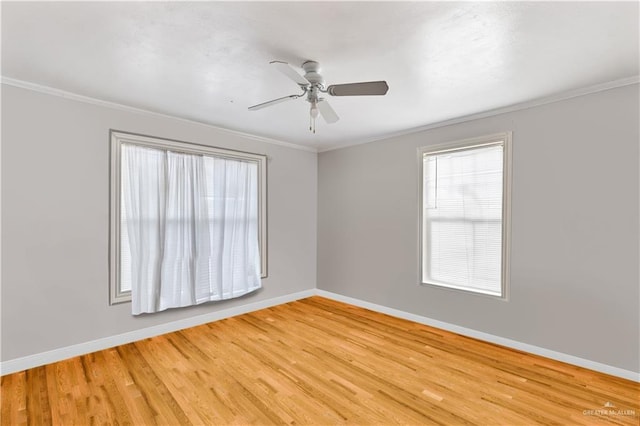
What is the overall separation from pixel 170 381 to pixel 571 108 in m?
4.27

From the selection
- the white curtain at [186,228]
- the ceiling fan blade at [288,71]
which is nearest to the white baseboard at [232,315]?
the white curtain at [186,228]

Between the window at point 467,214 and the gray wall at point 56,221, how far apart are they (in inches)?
130

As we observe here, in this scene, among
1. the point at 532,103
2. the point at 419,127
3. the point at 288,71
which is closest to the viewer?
the point at 288,71

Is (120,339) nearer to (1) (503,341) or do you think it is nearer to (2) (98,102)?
(2) (98,102)

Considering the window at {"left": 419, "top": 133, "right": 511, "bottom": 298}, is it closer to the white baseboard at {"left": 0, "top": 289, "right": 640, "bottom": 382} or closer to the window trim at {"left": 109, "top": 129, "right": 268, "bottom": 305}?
the white baseboard at {"left": 0, "top": 289, "right": 640, "bottom": 382}

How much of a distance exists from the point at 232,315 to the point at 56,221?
2237 mm

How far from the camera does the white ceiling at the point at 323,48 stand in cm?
167

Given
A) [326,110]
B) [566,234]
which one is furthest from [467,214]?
[326,110]

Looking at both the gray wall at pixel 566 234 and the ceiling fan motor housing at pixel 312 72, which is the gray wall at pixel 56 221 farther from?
the gray wall at pixel 566 234

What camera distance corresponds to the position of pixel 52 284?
279cm

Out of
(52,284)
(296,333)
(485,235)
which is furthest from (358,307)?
(52,284)

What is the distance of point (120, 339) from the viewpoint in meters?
3.17

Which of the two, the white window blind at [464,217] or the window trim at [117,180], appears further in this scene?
the white window blind at [464,217]

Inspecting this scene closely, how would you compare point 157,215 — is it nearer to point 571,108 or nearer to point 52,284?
point 52,284
